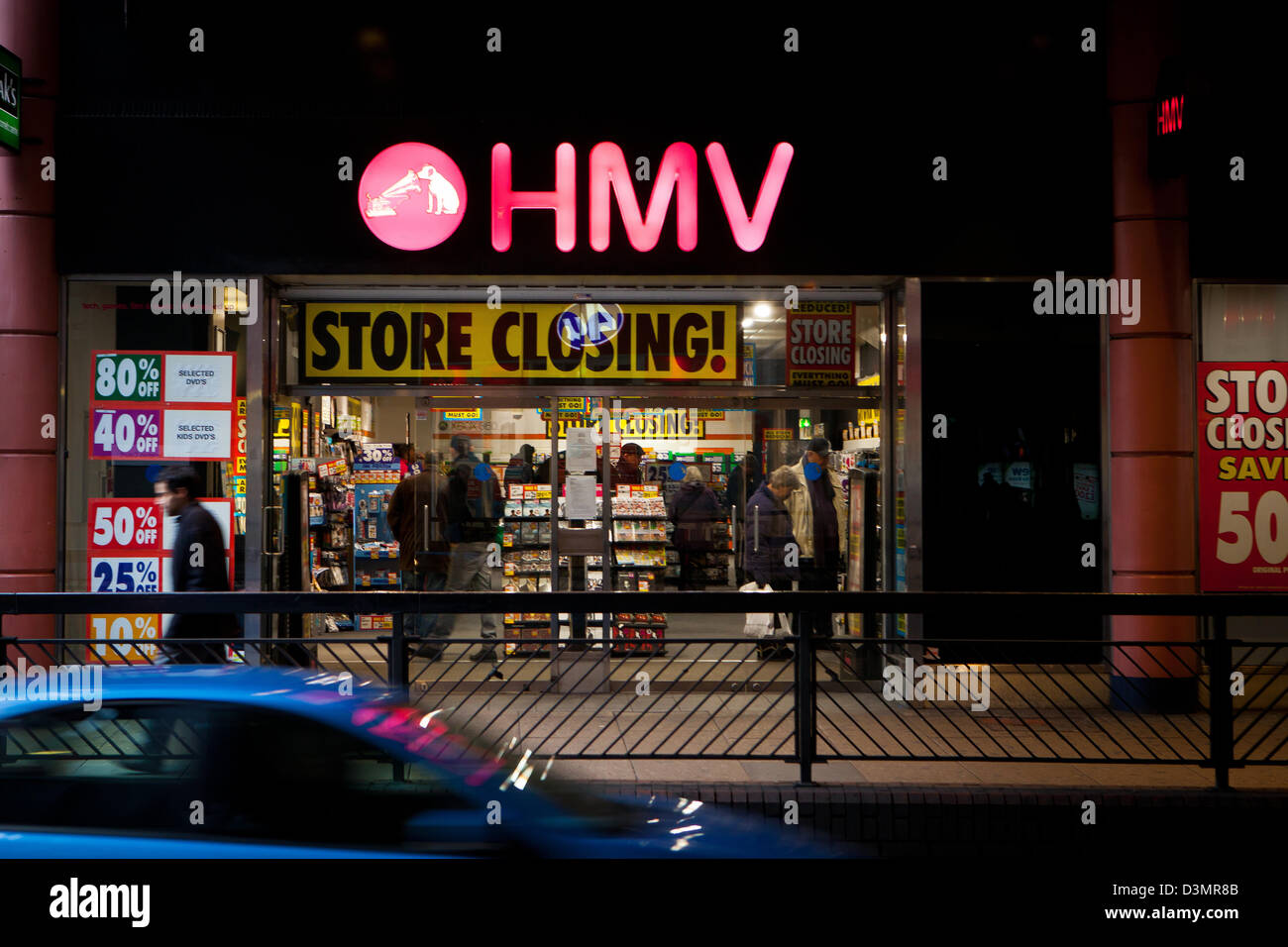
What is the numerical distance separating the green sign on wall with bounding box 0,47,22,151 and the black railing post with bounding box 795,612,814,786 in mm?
7409

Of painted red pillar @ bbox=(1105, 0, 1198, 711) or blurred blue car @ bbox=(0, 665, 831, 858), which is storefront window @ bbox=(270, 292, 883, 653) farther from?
blurred blue car @ bbox=(0, 665, 831, 858)

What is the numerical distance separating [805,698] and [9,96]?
7.84m

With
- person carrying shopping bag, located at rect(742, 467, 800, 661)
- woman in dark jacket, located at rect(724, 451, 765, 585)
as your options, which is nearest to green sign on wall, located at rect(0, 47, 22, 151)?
woman in dark jacket, located at rect(724, 451, 765, 585)

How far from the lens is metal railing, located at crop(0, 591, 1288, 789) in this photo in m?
5.86

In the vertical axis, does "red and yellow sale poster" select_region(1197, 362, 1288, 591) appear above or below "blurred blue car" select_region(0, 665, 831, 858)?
above

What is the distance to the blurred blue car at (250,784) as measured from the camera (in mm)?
3176

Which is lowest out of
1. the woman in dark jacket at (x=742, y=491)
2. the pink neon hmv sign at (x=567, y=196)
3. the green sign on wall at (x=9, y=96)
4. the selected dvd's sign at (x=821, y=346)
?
the woman in dark jacket at (x=742, y=491)

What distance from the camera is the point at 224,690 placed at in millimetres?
3312

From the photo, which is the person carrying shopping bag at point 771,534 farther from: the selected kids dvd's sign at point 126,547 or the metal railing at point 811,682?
the selected kids dvd's sign at point 126,547

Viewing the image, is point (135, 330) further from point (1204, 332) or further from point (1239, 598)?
point (1204, 332)

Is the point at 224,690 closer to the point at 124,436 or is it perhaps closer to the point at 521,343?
the point at 124,436

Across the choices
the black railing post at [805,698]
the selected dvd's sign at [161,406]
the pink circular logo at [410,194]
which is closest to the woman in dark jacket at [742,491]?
the pink circular logo at [410,194]

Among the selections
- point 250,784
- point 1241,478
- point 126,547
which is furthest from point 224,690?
point 1241,478

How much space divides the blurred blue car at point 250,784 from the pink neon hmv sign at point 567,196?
648 cm
